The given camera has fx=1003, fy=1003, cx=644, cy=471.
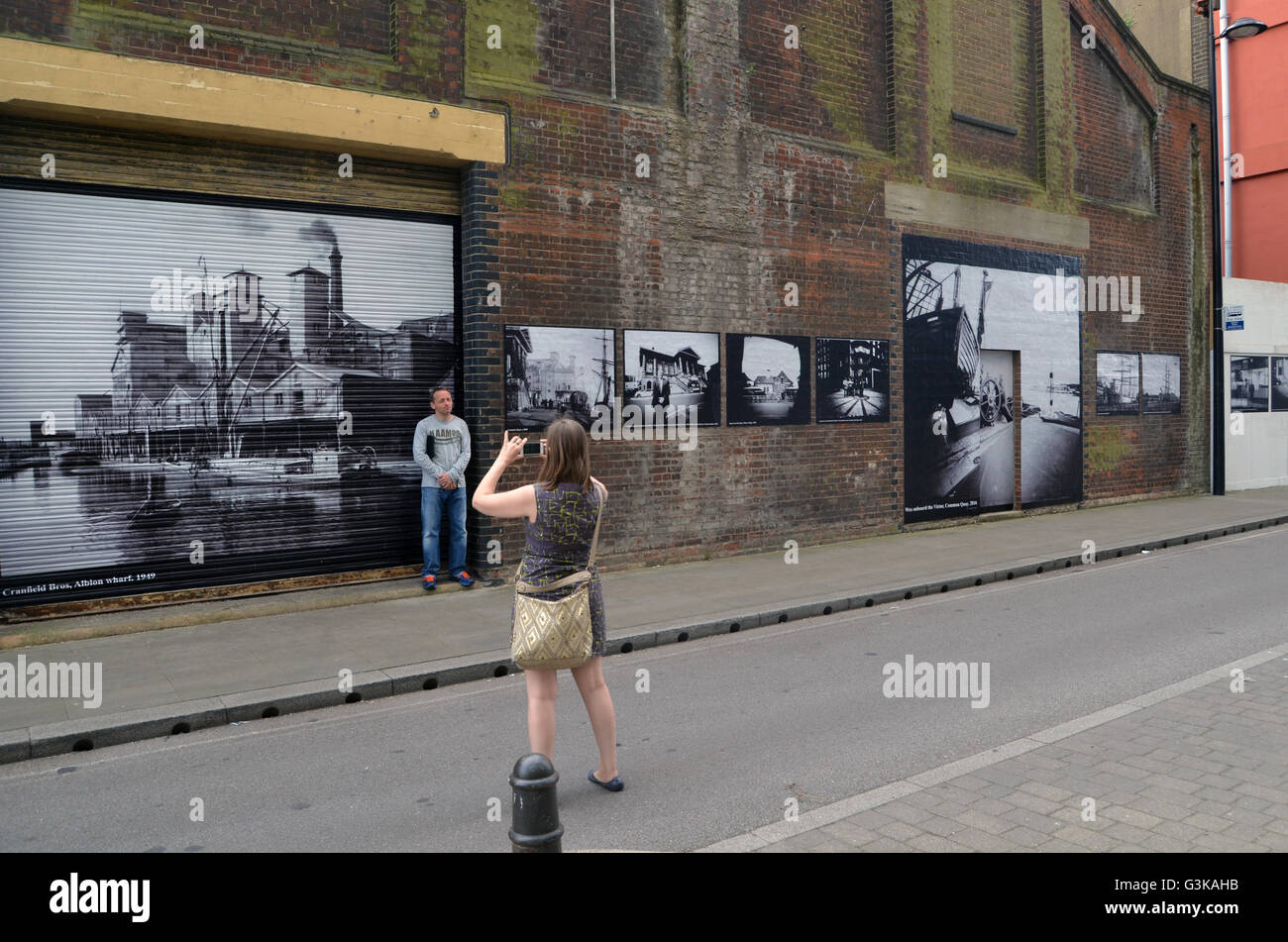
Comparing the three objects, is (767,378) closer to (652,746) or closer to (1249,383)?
(652,746)

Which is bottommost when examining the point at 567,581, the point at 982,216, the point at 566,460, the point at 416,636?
the point at 416,636

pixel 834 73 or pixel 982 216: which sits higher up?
pixel 834 73

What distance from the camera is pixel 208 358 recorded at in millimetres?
9789

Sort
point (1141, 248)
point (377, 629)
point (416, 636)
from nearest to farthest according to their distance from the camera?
point (416, 636) → point (377, 629) → point (1141, 248)

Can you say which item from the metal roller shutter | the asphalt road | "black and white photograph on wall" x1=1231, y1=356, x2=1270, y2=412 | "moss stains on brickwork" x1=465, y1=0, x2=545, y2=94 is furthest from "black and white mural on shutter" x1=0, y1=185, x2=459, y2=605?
"black and white photograph on wall" x1=1231, y1=356, x2=1270, y2=412

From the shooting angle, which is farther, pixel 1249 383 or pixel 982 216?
pixel 1249 383

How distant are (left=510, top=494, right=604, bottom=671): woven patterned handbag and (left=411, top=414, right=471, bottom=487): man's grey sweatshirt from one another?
579 centimetres

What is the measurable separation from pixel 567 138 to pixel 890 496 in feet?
23.6

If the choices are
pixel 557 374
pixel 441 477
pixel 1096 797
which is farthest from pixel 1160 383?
pixel 1096 797

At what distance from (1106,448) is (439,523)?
1367 centimetres

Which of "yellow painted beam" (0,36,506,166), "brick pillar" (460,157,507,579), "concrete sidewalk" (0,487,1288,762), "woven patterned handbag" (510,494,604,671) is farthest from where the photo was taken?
"brick pillar" (460,157,507,579)

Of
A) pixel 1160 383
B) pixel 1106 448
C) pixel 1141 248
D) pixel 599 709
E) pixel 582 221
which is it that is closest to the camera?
pixel 599 709

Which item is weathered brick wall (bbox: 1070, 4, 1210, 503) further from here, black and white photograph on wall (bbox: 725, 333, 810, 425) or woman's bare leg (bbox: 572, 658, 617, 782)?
woman's bare leg (bbox: 572, 658, 617, 782)

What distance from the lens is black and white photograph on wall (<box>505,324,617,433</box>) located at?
11.2m
